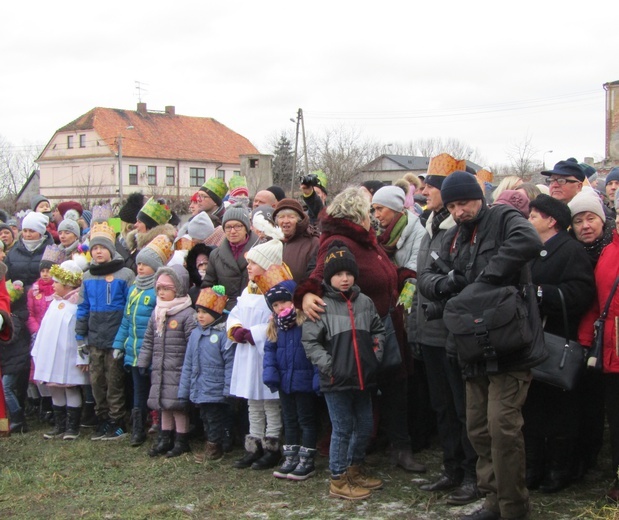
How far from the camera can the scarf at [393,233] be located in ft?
20.5

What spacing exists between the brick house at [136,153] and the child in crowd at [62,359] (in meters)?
52.3

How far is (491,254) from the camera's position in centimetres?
456

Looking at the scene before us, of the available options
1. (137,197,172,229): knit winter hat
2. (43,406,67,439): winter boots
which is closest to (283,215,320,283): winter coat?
(137,197,172,229): knit winter hat

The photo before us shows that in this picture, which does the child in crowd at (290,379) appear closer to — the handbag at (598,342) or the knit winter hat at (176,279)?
the knit winter hat at (176,279)

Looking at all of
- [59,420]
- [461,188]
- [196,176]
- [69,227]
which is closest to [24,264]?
[69,227]

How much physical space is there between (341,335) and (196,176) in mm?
61641

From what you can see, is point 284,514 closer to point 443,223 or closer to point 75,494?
point 75,494

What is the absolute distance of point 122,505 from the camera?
5512 millimetres

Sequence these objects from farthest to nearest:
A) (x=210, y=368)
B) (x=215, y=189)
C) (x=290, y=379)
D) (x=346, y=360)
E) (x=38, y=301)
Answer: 1. (x=215, y=189)
2. (x=38, y=301)
3. (x=210, y=368)
4. (x=290, y=379)
5. (x=346, y=360)

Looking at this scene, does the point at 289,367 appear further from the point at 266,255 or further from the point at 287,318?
the point at 266,255

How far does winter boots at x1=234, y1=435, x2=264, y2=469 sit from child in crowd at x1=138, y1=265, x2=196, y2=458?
760 millimetres

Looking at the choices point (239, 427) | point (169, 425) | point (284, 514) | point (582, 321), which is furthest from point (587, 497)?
point (169, 425)

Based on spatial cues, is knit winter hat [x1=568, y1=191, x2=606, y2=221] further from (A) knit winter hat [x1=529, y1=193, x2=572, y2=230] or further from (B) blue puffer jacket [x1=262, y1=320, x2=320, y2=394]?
(B) blue puffer jacket [x1=262, y1=320, x2=320, y2=394]

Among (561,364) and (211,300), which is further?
(211,300)
